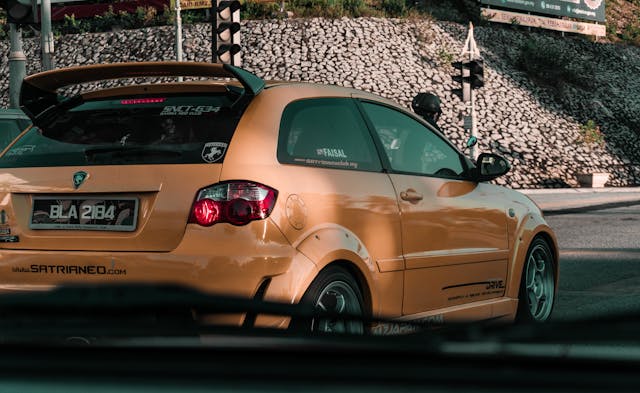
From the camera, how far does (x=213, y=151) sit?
4.36m

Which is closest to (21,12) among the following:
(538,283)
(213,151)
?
(538,283)

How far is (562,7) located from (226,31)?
36202 mm

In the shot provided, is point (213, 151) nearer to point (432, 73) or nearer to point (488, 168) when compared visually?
point (488, 168)

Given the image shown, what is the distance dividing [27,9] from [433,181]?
858 cm

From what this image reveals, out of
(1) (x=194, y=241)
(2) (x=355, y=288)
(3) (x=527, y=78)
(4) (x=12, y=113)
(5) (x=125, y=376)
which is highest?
(5) (x=125, y=376)

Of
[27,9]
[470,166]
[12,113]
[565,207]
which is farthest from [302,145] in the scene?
[565,207]

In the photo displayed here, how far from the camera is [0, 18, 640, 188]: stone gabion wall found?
3562 centimetres

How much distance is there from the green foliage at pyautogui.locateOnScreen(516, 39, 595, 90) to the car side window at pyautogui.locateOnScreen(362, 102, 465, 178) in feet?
119

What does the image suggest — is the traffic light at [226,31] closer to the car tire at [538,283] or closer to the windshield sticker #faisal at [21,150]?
the car tire at [538,283]

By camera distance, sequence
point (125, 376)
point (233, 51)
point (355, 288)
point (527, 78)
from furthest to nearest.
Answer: point (527, 78)
point (233, 51)
point (355, 288)
point (125, 376)

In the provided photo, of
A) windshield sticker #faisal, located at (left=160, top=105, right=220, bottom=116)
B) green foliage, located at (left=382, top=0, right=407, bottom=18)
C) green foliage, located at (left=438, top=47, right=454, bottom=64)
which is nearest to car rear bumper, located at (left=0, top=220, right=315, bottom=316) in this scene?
windshield sticker #faisal, located at (left=160, top=105, right=220, bottom=116)

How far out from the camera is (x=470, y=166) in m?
6.21

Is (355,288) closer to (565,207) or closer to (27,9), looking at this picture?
(27,9)

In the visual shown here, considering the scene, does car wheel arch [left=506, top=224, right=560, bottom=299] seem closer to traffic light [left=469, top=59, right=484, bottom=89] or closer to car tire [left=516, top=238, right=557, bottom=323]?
car tire [left=516, top=238, right=557, bottom=323]
